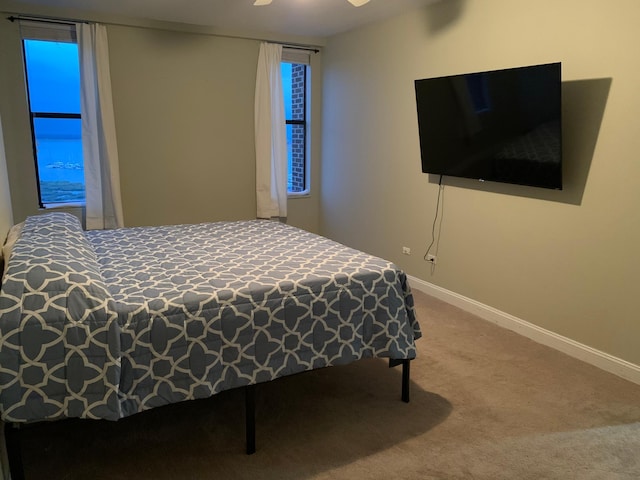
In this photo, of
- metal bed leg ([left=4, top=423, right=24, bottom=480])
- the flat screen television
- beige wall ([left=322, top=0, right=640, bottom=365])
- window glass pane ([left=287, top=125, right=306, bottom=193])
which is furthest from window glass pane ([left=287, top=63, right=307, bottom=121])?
metal bed leg ([left=4, top=423, right=24, bottom=480])

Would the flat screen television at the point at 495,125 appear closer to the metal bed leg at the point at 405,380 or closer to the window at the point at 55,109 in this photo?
the metal bed leg at the point at 405,380

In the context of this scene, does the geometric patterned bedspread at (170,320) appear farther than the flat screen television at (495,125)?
No

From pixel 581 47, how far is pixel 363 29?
7.59 feet

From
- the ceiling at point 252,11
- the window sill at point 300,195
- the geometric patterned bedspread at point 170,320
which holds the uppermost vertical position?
the ceiling at point 252,11

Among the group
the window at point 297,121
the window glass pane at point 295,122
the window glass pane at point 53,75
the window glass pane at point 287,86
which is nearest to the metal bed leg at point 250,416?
the window glass pane at point 53,75

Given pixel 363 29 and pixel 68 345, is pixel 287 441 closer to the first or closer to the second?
pixel 68 345

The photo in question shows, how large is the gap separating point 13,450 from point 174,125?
3525 mm

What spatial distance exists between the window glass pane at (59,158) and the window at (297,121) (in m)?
2.19

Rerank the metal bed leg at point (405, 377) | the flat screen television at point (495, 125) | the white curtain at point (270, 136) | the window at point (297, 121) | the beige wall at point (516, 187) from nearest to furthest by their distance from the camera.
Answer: the metal bed leg at point (405, 377) < the beige wall at point (516, 187) < the flat screen television at point (495, 125) < the white curtain at point (270, 136) < the window at point (297, 121)

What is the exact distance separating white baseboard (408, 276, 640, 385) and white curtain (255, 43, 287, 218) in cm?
186

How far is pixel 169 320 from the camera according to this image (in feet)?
6.48

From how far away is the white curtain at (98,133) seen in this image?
13.8ft


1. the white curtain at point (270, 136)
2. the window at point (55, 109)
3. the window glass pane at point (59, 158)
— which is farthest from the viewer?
the white curtain at point (270, 136)

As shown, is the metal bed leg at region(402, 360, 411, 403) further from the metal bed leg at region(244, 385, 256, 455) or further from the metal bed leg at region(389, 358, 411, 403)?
the metal bed leg at region(244, 385, 256, 455)
